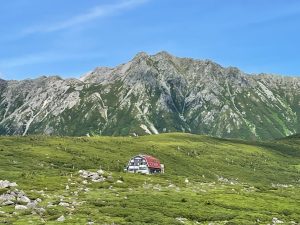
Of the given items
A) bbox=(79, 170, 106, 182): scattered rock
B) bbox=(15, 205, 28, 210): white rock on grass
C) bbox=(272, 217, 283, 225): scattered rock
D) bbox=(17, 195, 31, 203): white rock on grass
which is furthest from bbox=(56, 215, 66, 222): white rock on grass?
bbox=(79, 170, 106, 182): scattered rock

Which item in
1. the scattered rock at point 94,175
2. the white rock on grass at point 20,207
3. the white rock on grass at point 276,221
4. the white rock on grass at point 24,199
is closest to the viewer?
the white rock on grass at point 20,207

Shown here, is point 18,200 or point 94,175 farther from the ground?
point 94,175

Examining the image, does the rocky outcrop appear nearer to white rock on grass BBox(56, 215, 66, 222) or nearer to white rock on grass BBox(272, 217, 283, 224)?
white rock on grass BBox(56, 215, 66, 222)

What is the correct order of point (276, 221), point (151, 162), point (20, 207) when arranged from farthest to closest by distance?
1. point (151, 162)
2. point (276, 221)
3. point (20, 207)

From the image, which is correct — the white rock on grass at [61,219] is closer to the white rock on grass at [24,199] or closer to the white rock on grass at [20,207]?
the white rock on grass at [20,207]

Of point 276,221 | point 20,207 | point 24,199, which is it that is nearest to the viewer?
point 20,207

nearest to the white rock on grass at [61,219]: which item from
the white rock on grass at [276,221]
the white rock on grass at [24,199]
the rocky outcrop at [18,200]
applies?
the rocky outcrop at [18,200]

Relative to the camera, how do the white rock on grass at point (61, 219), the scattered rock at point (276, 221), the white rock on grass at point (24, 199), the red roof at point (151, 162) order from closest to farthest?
the white rock on grass at point (61, 219) < the scattered rock at point (276, 221) < the white rock on grass at point (24, 199) < the red roof at point (151, 162)

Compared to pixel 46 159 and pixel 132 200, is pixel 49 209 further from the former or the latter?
pixel 46 159

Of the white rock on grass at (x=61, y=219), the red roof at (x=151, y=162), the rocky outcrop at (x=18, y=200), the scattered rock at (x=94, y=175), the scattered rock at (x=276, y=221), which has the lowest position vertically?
the scattered rock at (x=276, y=221)

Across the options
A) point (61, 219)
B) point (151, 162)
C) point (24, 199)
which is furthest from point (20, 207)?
point (151, 162)

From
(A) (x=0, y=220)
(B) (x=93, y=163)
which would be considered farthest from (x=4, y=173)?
(B) (x=93, y=163)

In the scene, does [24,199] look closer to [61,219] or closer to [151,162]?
[61,219]

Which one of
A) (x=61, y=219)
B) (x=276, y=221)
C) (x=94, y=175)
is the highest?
(x=94, y=175)
